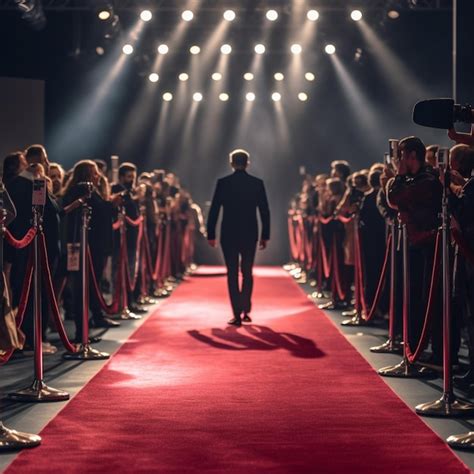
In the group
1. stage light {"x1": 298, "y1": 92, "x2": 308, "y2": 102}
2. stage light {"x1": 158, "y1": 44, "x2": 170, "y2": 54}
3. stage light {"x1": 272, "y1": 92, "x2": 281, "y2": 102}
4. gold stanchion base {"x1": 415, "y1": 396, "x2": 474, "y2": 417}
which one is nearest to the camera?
gold stanchion base {"x1": 415, "y1": 396, "x2": 474, "y2": 417}

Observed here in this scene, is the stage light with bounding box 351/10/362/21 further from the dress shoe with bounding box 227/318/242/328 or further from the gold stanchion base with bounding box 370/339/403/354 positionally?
the gold stanchion base with bounding box 370/339/403/354

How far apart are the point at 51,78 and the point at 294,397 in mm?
17185

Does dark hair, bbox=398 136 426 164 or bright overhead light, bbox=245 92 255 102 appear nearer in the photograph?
dark hair, bbox=398 136 426 164

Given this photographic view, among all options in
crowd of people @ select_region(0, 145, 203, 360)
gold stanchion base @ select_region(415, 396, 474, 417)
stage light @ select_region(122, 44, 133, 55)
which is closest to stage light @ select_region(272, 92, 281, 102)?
stage light @ select_region(122, 44, 133, 55)

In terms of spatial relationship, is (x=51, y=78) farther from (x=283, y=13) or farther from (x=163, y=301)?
(x=163, y=301)

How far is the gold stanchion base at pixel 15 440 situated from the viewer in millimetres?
6473

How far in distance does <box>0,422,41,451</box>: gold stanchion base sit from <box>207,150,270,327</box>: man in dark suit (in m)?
7.13

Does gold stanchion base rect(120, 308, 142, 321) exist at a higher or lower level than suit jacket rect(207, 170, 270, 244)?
lower

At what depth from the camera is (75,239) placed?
11.4 m

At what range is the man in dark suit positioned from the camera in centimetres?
1371

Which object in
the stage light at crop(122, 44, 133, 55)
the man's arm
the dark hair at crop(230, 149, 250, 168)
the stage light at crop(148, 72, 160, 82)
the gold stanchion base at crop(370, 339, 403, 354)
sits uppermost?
the stage light at crop(122, 44, 133, 55)

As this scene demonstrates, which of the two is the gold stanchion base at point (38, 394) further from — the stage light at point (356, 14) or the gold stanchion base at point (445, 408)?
the stage light at point (356, 14)

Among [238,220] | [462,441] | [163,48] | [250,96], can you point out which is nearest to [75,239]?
[238,220]

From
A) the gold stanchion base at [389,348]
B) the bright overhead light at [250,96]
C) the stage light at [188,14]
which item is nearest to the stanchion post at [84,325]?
the gold stanchion base at [389,348]
